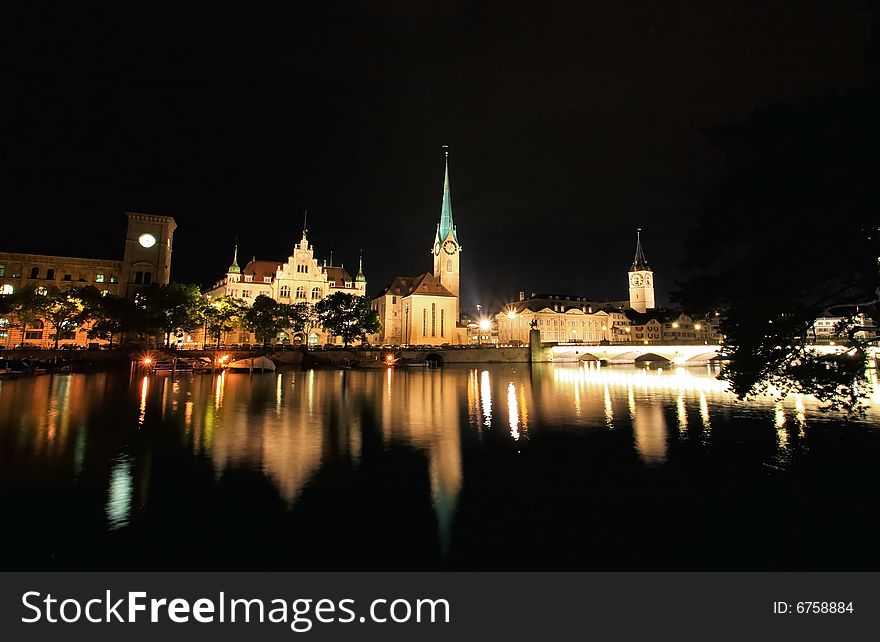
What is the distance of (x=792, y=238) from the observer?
11.4m

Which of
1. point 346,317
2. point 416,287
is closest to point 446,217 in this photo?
point 416,287

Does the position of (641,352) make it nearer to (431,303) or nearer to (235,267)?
(431,303)

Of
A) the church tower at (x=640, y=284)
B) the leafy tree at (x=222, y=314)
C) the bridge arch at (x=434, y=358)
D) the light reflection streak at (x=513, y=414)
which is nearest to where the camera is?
the light reflection streak at (x=513, y=414)

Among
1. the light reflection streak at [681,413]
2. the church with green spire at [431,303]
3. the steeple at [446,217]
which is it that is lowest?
the light reflection streak at [681,413]

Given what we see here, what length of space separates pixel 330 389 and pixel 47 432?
69.0ft

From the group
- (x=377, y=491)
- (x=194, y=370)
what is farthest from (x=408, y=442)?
(x=194, y=370)

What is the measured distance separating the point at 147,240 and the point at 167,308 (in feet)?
96.4

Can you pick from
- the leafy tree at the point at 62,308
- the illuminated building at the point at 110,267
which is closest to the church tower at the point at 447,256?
the illuminated building at the point at 110,267

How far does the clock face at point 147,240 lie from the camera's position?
85.2 m

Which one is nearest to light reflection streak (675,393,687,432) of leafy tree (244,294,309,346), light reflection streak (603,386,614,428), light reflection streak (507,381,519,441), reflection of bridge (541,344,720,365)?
light reflection streak (603,386,614,428)

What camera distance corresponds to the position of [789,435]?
62.4ft

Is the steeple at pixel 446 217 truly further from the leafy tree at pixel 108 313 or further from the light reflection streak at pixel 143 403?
the light reflection streak at pixel 143 403

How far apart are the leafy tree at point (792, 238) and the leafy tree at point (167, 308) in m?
71.2

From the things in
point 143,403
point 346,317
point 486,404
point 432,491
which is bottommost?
point 432,491
